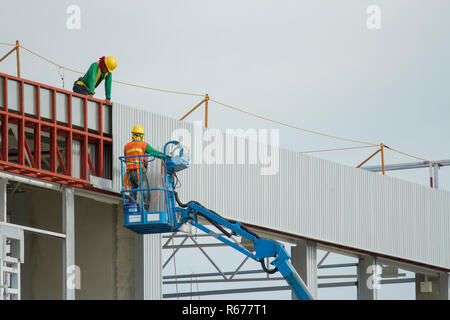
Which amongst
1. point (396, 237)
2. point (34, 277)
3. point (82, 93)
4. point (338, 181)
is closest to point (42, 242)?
point (34, 277)

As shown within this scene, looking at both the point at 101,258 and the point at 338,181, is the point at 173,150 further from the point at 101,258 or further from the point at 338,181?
the point at 338,181

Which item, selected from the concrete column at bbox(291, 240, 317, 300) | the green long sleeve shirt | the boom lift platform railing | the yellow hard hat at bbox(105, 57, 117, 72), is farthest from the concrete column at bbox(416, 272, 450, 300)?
the yellow hard hat at bbox(105, 57, 117, 72)

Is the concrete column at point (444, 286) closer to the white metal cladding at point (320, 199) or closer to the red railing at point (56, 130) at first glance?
the white metal cladding at point (320, 199)

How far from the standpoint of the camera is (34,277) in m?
36.7

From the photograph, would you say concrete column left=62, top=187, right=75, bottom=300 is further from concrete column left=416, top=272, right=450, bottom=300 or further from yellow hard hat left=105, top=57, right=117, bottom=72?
concrete column left=416, top=272, right=450, bottom=300

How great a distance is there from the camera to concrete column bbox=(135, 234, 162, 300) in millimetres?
31641

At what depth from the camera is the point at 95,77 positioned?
3206 cm

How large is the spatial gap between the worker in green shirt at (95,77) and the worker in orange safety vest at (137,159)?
1.82 metres

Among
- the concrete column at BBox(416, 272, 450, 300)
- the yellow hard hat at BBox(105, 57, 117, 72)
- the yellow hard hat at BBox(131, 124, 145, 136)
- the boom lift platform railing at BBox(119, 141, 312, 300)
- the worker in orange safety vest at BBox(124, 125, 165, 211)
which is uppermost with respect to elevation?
the yellow hard hat at BBox(105, 57, 117, 72)

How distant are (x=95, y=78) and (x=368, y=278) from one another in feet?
43.3

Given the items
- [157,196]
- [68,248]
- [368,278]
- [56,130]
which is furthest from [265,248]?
[368,278]

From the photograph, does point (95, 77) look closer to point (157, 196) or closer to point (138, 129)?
point (138, 129)

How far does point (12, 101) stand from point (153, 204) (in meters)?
4.98

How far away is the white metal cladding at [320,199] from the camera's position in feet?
109
